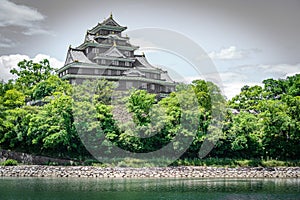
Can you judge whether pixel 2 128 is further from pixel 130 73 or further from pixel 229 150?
pixel 229 150

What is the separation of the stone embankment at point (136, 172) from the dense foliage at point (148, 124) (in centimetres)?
177

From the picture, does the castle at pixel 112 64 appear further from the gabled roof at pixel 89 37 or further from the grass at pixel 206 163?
the grass at pixel 206 163

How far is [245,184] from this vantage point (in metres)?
20.2

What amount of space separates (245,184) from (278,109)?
305 inches

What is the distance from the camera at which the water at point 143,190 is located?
15766 mm

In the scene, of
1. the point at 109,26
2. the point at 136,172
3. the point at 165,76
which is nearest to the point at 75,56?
the point at 109,26

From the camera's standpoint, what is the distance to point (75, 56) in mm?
35094

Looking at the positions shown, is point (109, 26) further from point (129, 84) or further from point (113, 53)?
point (129, 84)

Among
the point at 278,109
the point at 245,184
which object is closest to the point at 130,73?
the point at 278,109

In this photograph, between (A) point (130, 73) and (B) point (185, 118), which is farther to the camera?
(A) point (130, 73)

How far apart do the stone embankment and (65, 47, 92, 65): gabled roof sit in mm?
13263

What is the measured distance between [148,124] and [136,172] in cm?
350

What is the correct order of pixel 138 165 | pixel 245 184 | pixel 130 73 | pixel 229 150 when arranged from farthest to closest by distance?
1. pixel 130 73
2. pixel 229 150
3. pixel 138 165
4. pixel 245 184

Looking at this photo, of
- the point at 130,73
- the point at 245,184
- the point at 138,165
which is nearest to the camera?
the point at 245,184
